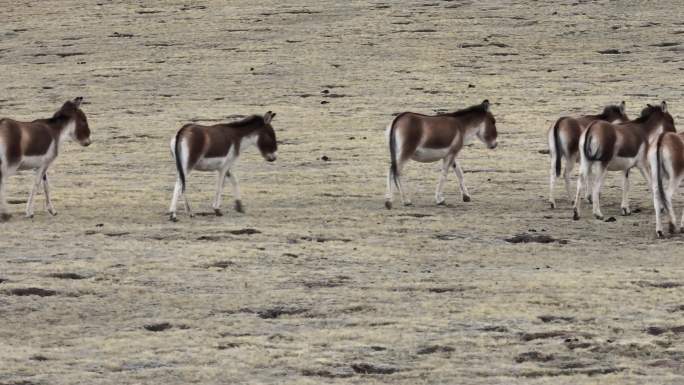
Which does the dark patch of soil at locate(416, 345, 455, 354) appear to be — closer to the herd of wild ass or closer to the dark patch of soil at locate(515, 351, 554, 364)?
the dark patch of soil at locate(515, 351, 554, 364)

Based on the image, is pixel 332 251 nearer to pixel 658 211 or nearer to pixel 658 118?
pixel 658 211

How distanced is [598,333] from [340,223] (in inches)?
282

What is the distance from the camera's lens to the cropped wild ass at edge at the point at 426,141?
22016 millimetres

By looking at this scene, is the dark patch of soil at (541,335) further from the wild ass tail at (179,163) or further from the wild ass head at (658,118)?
the wild ass head at (658,118)

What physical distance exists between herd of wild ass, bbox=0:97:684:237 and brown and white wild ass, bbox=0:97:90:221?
0.05ft

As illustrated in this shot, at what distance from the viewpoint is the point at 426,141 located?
22266mm

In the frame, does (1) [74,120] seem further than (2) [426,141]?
No

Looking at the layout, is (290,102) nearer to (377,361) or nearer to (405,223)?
(405,223)

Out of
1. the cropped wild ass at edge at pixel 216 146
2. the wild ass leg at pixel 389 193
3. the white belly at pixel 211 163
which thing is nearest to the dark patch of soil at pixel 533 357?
the cropped wild ass at edge at pixel 216 146

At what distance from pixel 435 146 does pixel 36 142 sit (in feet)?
20.6

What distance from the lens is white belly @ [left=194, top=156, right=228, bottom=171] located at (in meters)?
20.5

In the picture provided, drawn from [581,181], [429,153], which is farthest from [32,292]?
[581,181]

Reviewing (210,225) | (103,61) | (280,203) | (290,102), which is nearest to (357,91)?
(290,102)

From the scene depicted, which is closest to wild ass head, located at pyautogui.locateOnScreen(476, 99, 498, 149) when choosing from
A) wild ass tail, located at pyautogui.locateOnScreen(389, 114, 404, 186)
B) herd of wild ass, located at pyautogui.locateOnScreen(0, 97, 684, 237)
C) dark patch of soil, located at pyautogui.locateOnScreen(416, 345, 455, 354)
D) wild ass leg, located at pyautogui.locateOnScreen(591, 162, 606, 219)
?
herd of wild ass, located at pyautogui.locateOnScreen(0, 97, 684, 237)
